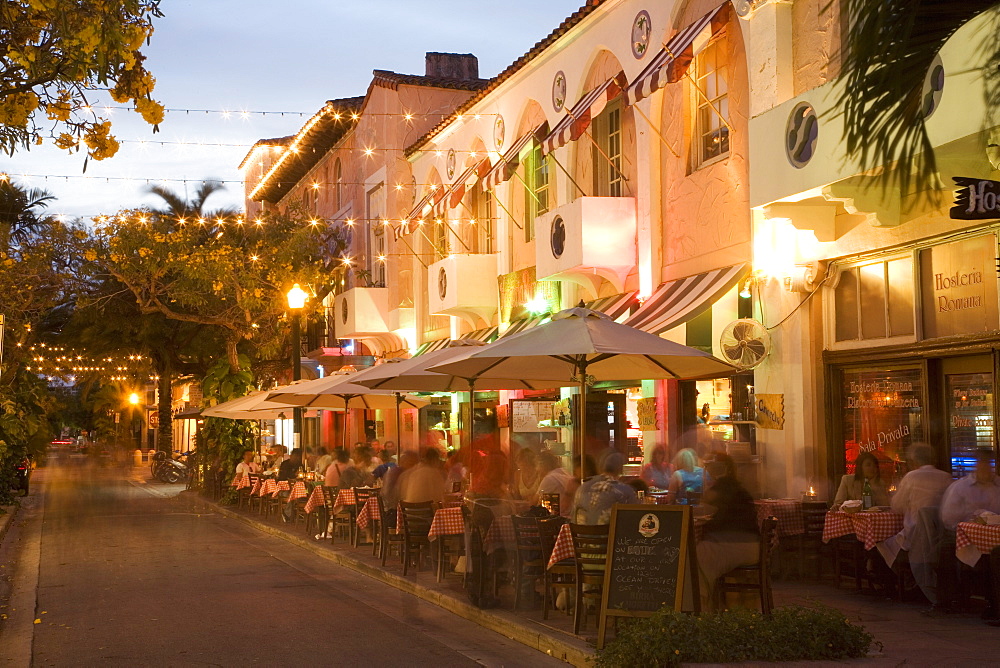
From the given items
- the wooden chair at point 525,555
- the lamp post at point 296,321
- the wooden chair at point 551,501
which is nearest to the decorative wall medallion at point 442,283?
the lamp post at point 296,321

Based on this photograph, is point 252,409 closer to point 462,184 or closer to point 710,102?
point 462,184

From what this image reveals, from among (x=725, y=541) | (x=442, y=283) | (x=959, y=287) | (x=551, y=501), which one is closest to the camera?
(x=725, y=541)

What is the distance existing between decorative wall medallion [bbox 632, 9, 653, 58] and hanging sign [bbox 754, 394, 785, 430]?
6439 mm

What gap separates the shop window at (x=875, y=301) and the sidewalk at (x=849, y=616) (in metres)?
3.03

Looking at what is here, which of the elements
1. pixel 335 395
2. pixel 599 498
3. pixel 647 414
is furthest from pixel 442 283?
pixel 599 498

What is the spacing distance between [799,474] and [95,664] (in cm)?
847

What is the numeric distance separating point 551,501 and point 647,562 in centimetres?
437

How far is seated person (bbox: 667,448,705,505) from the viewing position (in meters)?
13.9

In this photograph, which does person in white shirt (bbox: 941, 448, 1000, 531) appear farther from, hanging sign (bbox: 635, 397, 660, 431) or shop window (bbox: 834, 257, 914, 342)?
hanging sign (bbox: 635, 397, 660, 431)

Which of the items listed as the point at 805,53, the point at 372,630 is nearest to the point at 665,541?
the point at 372,630

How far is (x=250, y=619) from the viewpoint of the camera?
11.0 m

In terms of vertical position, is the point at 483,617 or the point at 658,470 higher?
the point at 658,470

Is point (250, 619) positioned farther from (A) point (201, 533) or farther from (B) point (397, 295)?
(B) point (397, 295)

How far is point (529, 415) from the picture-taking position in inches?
857
